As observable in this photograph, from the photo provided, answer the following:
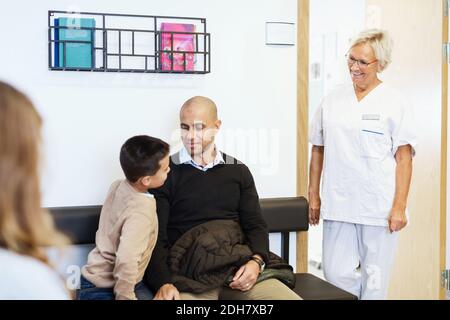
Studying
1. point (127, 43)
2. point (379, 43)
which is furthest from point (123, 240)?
point (379, 43)

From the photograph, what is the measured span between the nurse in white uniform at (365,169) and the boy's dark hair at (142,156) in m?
0.75

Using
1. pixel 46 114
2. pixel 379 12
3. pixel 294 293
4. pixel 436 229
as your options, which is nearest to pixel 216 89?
pixel 46 114

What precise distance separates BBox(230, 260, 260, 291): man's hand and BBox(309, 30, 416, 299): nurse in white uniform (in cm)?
48

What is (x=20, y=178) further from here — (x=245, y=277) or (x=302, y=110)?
(x=302, y=110)

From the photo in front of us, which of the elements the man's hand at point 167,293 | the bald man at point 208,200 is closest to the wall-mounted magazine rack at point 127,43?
the bald man at point 208,200

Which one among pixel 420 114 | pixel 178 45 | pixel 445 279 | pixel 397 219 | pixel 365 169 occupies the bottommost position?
pixel 445 279

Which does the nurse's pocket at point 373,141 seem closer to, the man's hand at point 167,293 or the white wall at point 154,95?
the white wall at point 154,95

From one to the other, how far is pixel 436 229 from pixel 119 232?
5.37 feet

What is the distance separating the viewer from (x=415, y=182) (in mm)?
2746

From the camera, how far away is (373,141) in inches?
83.4

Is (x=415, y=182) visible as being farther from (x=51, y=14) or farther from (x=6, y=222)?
(x=6, y=222)

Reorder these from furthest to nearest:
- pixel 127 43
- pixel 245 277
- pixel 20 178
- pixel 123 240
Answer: pixel 127 43 < pixel 245 277 < pixel 123 240 < pixel 20 178

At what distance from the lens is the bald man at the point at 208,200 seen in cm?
188

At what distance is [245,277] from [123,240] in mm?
440
